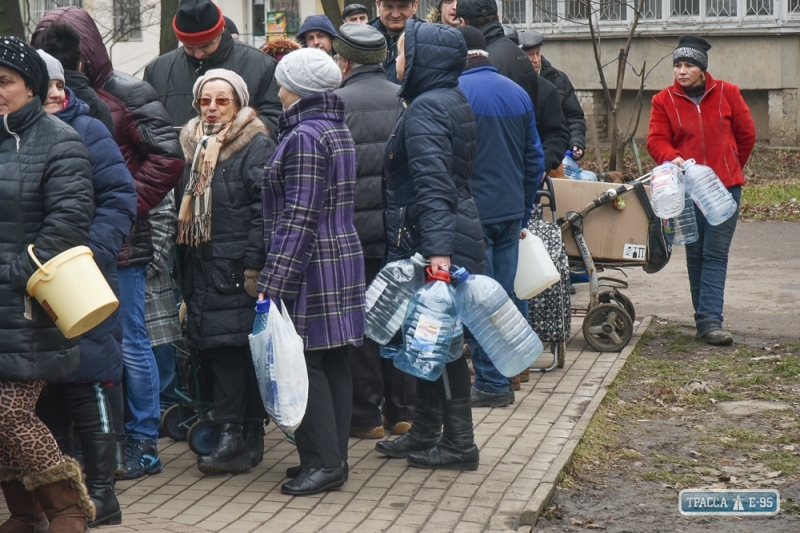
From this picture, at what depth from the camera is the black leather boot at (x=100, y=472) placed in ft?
16.3

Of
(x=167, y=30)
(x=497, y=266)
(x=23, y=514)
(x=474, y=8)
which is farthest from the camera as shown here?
(x=167, y=30)

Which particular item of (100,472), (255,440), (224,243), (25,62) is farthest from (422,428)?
(25,62)

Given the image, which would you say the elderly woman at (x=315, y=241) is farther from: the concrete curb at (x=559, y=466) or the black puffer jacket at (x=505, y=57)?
the black puffer jacket at (x=505, y=57)

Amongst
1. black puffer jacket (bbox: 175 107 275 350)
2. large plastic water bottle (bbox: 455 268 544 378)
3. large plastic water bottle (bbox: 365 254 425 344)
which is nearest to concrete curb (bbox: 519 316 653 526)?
large plastic water bottle (bbox: 455 268 544 378)

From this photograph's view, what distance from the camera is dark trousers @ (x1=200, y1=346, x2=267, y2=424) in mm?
5801

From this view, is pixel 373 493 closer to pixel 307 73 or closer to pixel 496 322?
pixel 496 322

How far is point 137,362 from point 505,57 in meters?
3.42

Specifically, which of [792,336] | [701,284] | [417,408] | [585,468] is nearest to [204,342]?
[417,408]

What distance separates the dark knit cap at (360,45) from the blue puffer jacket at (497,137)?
2.42 feet

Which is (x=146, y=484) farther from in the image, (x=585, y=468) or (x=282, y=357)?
(x=585, y=468)

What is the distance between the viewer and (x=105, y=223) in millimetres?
4926

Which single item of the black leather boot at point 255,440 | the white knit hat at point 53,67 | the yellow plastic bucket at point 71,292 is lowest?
the black leather boot at point 255,440

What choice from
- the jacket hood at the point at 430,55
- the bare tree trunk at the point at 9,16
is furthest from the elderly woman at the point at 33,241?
the bare tree trunk at the point at 9,16

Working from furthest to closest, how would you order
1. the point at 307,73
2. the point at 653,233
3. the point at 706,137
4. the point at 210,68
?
1. the point at 706,137
2. the point at 653,233
3. the point at 210,68
4. the point at 307,73
